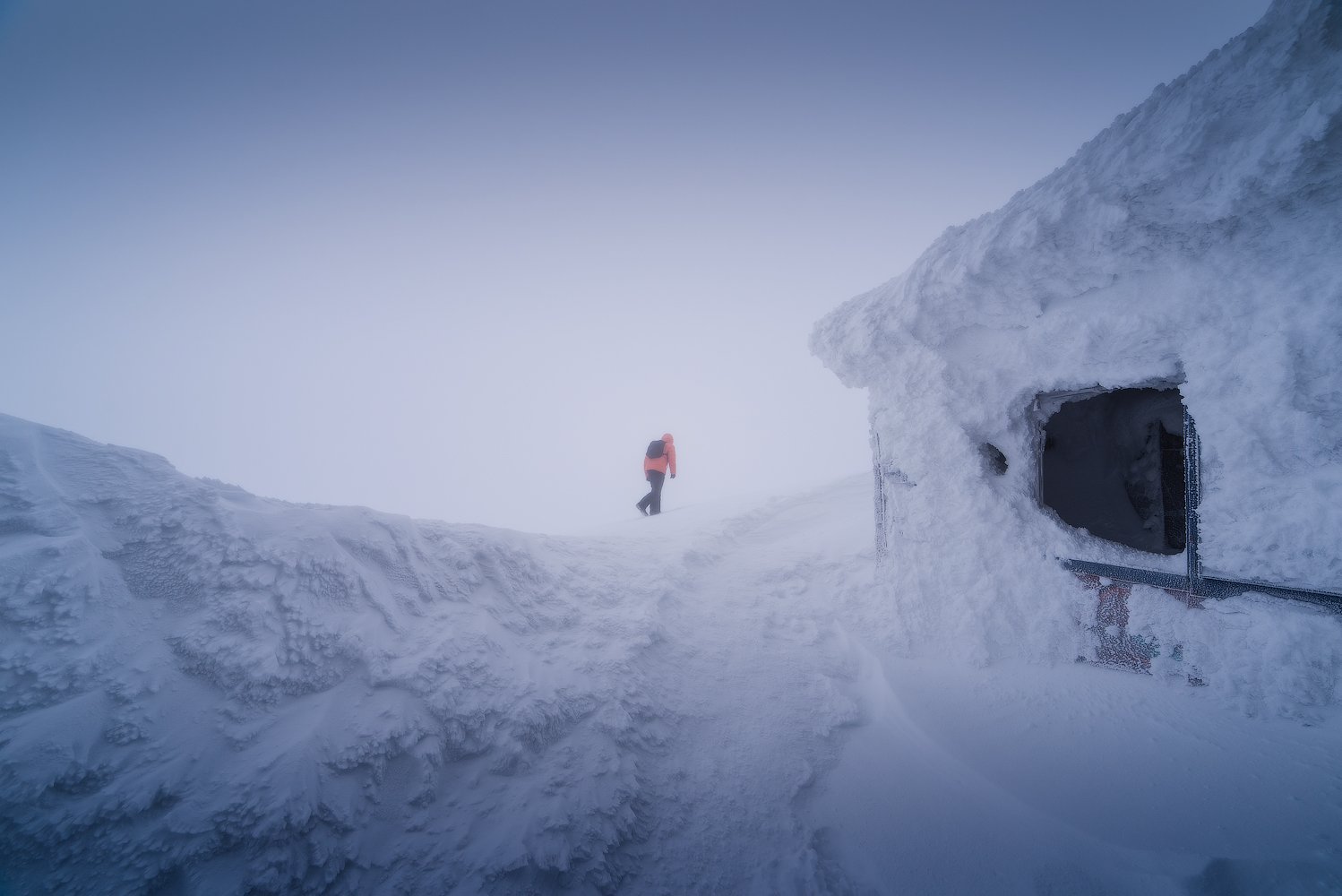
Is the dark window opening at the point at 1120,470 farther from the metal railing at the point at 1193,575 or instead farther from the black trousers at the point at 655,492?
the black trousers at the point at 655,492

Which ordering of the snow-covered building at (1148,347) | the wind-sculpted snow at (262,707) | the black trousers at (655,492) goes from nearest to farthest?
the wind-sculpted snow at (262,707)
the snow-covered building at (1148,347)
the black trousers at (655,492)

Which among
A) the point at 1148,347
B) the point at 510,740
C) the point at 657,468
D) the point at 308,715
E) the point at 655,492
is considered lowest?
the point at 510,740

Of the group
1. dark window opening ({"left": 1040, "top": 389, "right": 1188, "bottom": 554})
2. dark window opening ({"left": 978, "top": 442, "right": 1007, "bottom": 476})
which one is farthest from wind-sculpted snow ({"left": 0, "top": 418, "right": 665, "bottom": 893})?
dark window opening ({"left": 1040, "top": 389, "right": 1188, "bottom": 554})

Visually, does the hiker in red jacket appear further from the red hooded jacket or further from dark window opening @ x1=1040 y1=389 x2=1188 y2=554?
dark window opening @ x1=1040 y1=389 x2=1188 y2=554

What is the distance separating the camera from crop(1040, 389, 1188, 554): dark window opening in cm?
533

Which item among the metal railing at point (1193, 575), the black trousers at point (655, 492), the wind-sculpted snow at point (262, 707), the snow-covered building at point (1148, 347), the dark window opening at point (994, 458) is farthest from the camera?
the black trousers at point (655, 492)

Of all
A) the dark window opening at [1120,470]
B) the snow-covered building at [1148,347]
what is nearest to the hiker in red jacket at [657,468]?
the snow-covered building at [1148,347]

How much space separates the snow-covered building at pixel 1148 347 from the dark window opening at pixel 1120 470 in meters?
0.52

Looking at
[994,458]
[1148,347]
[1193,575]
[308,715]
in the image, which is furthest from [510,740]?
[1148,347]

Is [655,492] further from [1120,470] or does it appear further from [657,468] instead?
[1120,470]

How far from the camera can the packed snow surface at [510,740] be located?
2.11m

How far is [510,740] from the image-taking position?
9.30ft

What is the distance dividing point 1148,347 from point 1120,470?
127 inches

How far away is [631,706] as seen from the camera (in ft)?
10.7
